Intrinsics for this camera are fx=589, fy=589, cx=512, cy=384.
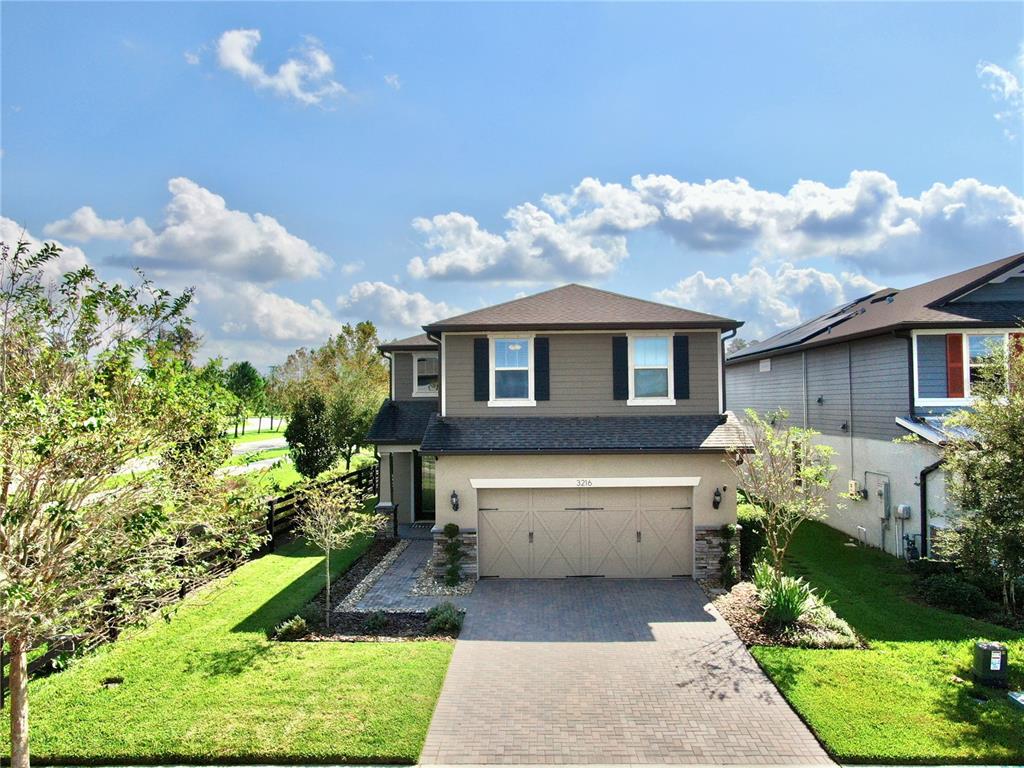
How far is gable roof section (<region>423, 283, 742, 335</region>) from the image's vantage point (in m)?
13.9

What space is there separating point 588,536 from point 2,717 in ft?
33.5

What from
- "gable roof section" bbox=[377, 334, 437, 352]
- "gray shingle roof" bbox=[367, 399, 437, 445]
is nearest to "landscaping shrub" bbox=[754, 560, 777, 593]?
"gray shingle roof" bbox=[367, 399, 437, 445]

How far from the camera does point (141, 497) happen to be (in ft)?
19.0

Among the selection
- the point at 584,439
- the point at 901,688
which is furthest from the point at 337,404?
the point at 901,688

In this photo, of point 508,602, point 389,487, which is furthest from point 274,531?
point 508,602

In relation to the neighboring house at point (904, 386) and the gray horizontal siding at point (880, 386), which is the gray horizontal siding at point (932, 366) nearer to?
the neighboring house at point (904, 386)

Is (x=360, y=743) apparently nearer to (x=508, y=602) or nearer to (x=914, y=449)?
(x=508, y=602)

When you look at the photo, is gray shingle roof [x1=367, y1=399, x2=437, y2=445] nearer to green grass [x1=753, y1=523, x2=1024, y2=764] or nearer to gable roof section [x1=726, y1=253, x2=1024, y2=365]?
green grass [x1=753, y1=523, x2=1024, y2=764]

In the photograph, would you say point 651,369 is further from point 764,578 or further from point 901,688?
point 901,688

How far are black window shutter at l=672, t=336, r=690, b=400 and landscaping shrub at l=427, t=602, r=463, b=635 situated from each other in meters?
7.25

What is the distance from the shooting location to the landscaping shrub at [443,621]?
413 inches

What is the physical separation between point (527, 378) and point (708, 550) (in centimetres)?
570

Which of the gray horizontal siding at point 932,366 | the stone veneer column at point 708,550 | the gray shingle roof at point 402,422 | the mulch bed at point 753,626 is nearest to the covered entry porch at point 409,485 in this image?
the gray shingle roof at point 402,422

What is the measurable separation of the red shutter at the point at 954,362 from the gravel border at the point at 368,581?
48.0 ft
